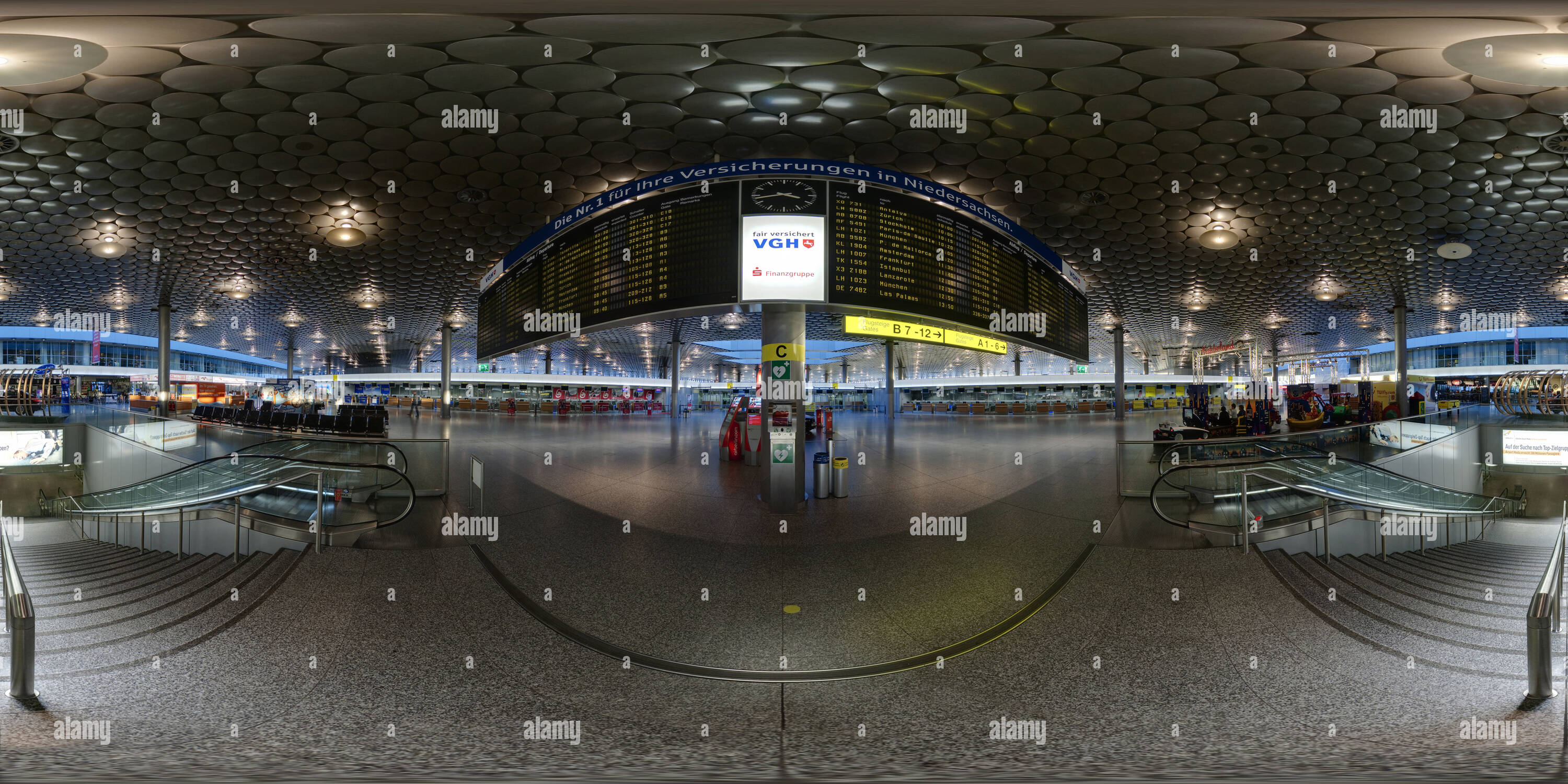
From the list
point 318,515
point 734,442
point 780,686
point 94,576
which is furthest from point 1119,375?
point 94,576

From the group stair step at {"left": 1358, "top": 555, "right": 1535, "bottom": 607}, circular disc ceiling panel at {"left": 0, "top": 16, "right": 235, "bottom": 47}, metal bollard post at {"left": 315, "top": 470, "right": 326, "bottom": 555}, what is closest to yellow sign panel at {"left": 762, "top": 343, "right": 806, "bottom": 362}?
metal bollard post at {"left": 315, "top": 470, "right": 326, "bottom": 555}

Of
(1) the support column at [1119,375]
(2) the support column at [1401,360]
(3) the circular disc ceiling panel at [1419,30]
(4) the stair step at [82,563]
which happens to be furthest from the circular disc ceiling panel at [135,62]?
(2) the support column at [1401,360]

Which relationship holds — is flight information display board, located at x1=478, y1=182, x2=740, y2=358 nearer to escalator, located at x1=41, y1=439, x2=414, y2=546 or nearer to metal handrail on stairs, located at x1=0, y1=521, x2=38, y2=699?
escalator, located at x1=41, y1=439, x2=414, y2=546

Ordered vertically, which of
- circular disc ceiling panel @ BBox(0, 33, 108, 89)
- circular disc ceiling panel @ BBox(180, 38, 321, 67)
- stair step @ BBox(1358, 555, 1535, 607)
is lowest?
stair step @ BBox(1358, 555, 1535, 607)

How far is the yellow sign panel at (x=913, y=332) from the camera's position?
23.1 ft

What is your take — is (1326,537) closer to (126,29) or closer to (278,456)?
(126,29)

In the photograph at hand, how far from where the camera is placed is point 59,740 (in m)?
2.74

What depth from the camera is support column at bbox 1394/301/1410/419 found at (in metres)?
15.2

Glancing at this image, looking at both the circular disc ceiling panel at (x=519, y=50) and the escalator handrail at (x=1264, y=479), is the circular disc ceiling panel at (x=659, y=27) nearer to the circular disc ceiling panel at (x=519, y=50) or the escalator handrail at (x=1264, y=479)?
the circular disc ceiling panel at (x=519, y=50)

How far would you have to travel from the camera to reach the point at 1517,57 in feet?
12.9

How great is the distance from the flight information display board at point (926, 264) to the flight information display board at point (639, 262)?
1162mm

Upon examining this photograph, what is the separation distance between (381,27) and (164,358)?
64.7 ft

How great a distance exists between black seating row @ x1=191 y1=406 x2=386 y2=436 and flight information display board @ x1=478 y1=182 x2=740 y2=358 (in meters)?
6.84

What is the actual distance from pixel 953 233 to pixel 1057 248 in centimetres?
395
